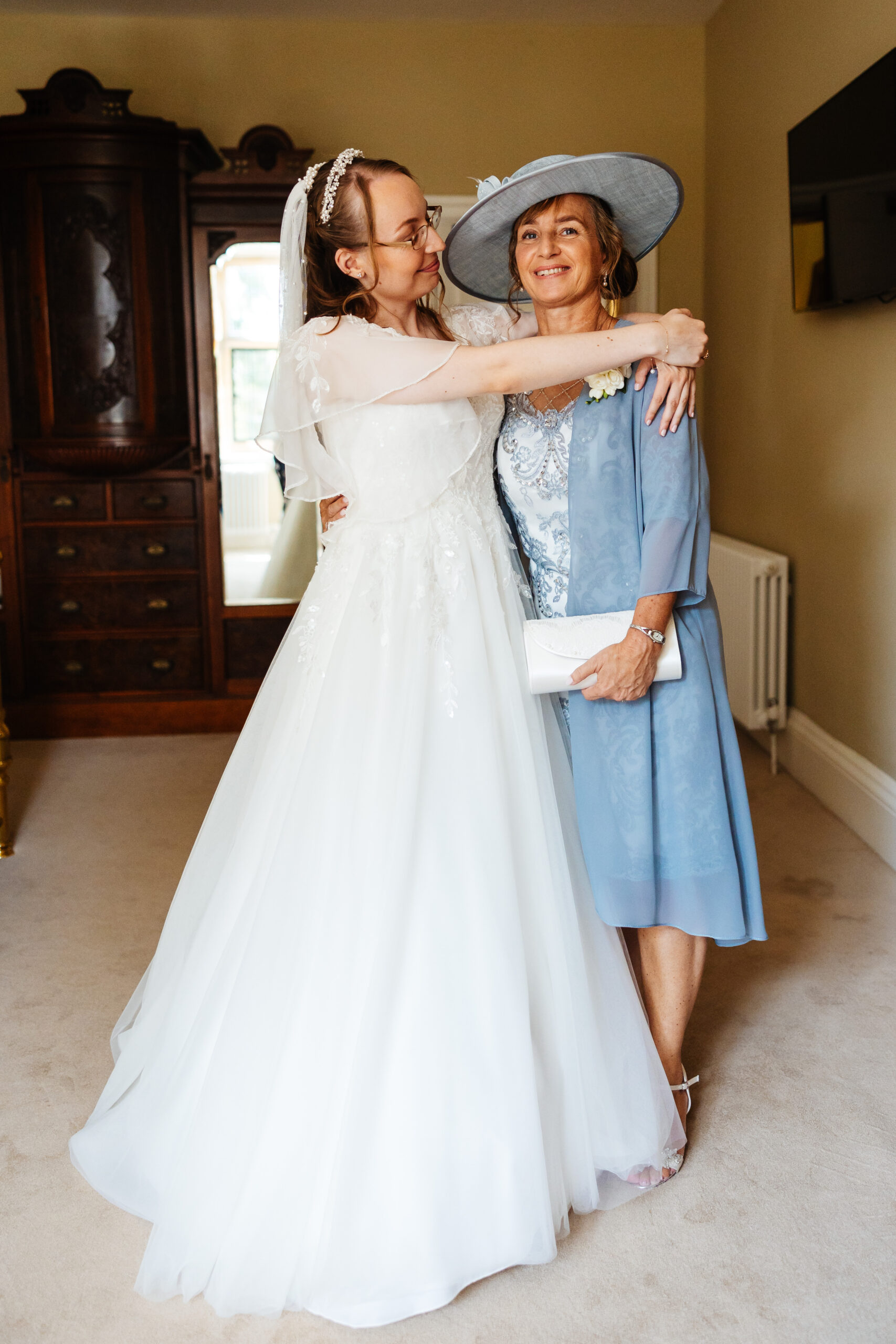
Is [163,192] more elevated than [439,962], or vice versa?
[163,192]

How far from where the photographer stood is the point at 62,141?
158 inches

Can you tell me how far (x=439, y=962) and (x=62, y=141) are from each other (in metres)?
3.77

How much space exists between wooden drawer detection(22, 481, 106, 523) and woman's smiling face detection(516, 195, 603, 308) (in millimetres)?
3162

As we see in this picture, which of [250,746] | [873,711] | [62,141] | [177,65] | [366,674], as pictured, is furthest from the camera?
[177,65]

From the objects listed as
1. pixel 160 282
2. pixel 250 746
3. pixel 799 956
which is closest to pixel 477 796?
pixel 250 746

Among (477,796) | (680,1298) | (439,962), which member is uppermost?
(477,796)

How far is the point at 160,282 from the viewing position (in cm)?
420

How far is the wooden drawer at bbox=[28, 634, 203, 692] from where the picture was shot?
452cm

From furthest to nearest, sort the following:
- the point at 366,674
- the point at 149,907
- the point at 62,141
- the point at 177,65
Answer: the point at 177,65 → the point at 62,141 → the point at 149,907 → the point at 366,674

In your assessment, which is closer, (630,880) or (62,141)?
(630,880)

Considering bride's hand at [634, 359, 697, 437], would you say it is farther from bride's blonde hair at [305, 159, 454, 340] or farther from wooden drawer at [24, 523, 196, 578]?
wooden drawer at [24, 523, 196, 578]

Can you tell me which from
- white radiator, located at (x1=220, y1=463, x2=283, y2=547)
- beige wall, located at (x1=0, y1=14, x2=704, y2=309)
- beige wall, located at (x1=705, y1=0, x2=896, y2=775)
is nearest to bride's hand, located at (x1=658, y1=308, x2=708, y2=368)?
beige wall, located at (x1=705, y1=0, x2=896, y2=775)

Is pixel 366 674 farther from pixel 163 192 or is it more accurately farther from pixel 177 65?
pixel 177 65

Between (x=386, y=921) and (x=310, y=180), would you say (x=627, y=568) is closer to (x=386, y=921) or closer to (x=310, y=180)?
(x=386, y=921)
